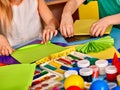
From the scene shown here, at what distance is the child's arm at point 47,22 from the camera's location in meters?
1.01

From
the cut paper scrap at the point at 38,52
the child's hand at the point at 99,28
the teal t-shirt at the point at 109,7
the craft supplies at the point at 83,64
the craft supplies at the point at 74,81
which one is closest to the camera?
the craft supplies at the point at 74,81

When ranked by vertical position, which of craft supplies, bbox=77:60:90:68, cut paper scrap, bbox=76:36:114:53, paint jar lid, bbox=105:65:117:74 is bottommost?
paint jar lid, bbox=105:65:117:74

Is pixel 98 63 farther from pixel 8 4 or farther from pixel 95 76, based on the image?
pixel 8 4

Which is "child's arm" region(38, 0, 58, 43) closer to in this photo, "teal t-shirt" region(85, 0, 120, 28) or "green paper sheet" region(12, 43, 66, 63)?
"green paper sheet" region(12, 43, 66, 63)

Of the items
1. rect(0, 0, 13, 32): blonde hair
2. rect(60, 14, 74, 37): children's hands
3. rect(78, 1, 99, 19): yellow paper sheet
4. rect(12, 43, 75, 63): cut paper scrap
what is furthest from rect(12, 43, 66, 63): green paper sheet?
rect(78, 1, 99, 19): yellow paper sheet

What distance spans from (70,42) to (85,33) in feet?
0.31

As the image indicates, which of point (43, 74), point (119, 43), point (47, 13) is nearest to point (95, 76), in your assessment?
point (43, 74)

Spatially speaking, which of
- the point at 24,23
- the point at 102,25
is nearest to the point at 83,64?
the point at 102,25

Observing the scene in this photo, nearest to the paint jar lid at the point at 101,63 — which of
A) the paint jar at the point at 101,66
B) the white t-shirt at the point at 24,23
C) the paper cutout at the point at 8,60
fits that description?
the paint jar at the point at 101,66

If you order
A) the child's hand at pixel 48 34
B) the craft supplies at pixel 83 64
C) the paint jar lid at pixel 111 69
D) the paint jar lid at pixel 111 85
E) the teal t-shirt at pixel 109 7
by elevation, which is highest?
the teal t-shirt at pixel 109 7

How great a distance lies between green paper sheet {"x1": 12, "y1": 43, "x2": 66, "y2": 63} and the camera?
32.7 inches

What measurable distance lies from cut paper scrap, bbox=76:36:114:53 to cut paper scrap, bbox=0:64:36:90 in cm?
19

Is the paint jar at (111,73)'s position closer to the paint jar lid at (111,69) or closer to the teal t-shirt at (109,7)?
the paint jar lid at (111,69)

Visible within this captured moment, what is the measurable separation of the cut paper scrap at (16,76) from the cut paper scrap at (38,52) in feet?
0.22
